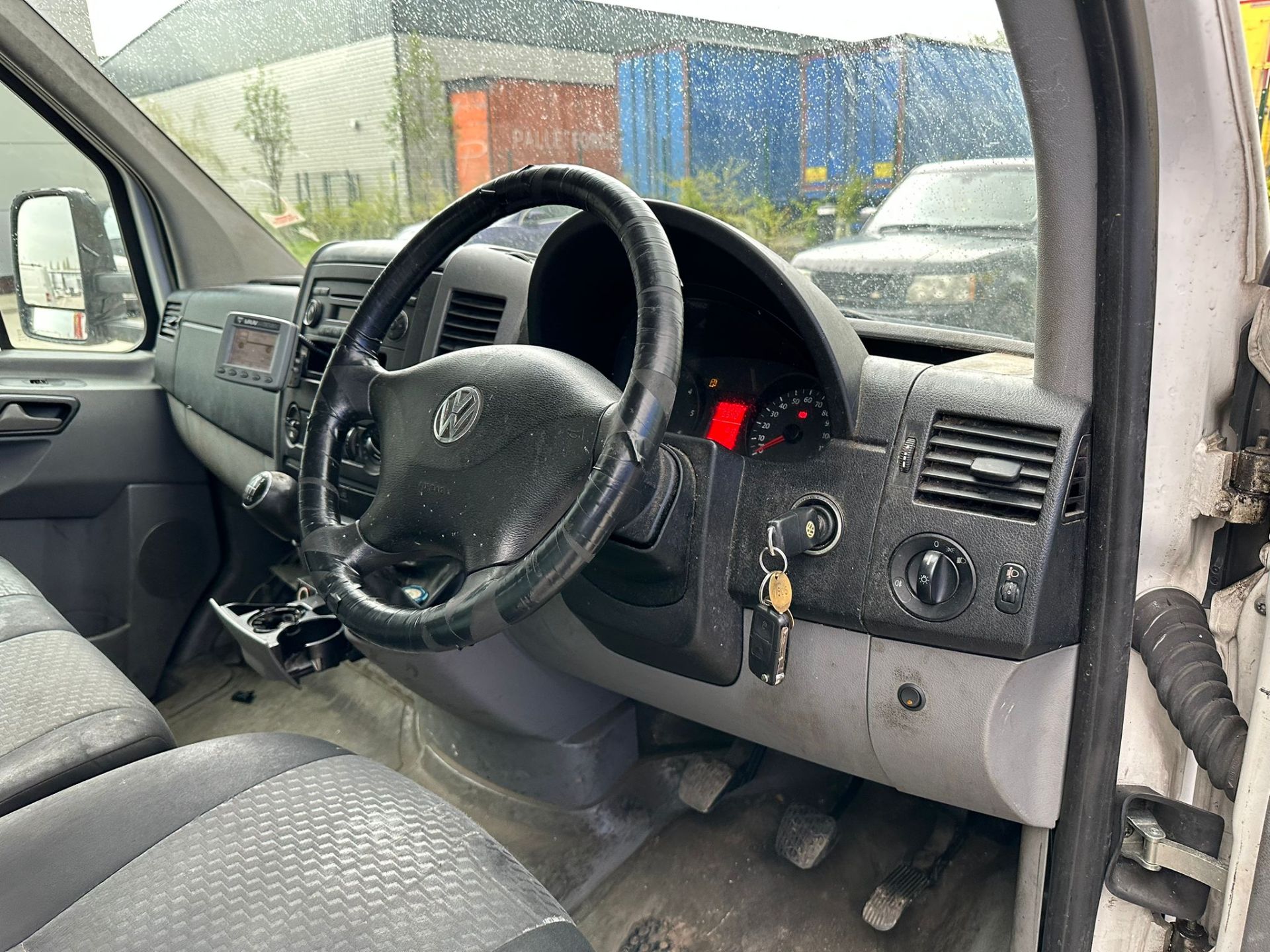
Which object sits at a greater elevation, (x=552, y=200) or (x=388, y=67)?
(x=388, y=67)

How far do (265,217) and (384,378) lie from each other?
4.94ft

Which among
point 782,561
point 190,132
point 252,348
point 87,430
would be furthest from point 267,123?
point 782,561

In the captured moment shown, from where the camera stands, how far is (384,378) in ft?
4.30

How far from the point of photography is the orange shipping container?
5.24 feet

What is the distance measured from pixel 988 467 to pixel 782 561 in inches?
10.5

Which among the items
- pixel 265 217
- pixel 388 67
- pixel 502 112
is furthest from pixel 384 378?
pixel 265 217

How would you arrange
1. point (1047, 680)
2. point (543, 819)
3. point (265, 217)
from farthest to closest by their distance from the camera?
1. point (265, 217)
2. point (543, 819)
3. point (1047, 680)

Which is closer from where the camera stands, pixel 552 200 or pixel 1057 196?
pixel 1057 196

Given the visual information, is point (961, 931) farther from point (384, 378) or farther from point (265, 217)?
point (265, 217)

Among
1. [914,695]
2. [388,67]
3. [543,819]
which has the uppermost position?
[388,67]

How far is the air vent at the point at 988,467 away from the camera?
108 centimetres

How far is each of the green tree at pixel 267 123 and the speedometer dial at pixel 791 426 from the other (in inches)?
61.8

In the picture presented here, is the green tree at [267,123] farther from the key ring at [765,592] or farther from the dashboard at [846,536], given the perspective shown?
the key ring at [765,592]

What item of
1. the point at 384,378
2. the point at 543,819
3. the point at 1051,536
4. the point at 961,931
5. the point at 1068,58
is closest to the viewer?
the point at 1068,58
